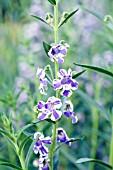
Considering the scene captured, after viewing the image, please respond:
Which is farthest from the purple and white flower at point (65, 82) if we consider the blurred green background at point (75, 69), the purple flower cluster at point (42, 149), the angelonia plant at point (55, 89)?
the blurred green background at point (75, 69)

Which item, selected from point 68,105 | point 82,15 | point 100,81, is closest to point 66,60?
point 100,81

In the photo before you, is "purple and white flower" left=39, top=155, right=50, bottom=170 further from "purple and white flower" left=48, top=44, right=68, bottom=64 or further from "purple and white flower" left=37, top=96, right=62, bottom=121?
"purple and white flower" left=48, top=44, right=68, bottom=64

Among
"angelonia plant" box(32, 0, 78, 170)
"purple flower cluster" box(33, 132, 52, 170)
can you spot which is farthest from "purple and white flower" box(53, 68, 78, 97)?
"purple flower cluster" box(33, 132, 52, 170)

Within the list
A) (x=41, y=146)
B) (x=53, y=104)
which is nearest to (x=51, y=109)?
(x=53, y=104)

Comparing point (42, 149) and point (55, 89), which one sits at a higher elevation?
point (55, 89)

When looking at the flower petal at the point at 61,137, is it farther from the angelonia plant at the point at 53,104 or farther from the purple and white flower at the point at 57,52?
the purple and white flower at the point at 57,52

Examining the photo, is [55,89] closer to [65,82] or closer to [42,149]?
[65,82]
